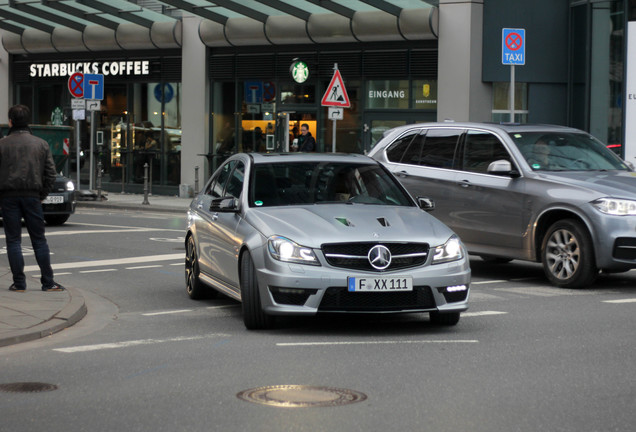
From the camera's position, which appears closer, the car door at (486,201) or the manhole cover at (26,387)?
the manhole cover at (26,387)

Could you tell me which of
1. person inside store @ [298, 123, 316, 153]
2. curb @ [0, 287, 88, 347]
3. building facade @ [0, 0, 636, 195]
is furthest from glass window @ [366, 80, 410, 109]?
curb @ [0, 287, 88, 347]

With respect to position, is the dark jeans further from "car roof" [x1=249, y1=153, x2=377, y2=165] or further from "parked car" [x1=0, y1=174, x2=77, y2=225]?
"parked car" [x1=0, y1=174, x2=77, y2=225]

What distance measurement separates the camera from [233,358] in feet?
26.8

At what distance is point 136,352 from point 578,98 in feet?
69.9

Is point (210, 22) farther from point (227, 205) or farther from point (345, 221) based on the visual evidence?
point (345, 221)

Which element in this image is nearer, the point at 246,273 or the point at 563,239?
the point at 246,273

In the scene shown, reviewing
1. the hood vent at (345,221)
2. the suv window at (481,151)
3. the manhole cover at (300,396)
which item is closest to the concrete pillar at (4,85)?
the suv window at (481,151)

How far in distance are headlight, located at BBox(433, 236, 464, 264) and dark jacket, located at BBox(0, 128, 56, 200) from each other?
13.3 feet

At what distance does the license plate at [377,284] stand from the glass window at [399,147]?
→ 5.80 meters

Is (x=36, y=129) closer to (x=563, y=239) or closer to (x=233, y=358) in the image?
(x=563, y=239)

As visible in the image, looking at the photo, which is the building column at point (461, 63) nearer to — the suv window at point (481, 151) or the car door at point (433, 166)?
the car door at point (433, 166)

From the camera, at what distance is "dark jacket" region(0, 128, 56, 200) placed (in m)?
11.5

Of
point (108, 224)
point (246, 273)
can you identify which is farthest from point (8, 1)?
point (246, 273)

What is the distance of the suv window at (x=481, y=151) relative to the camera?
44.7 ft
